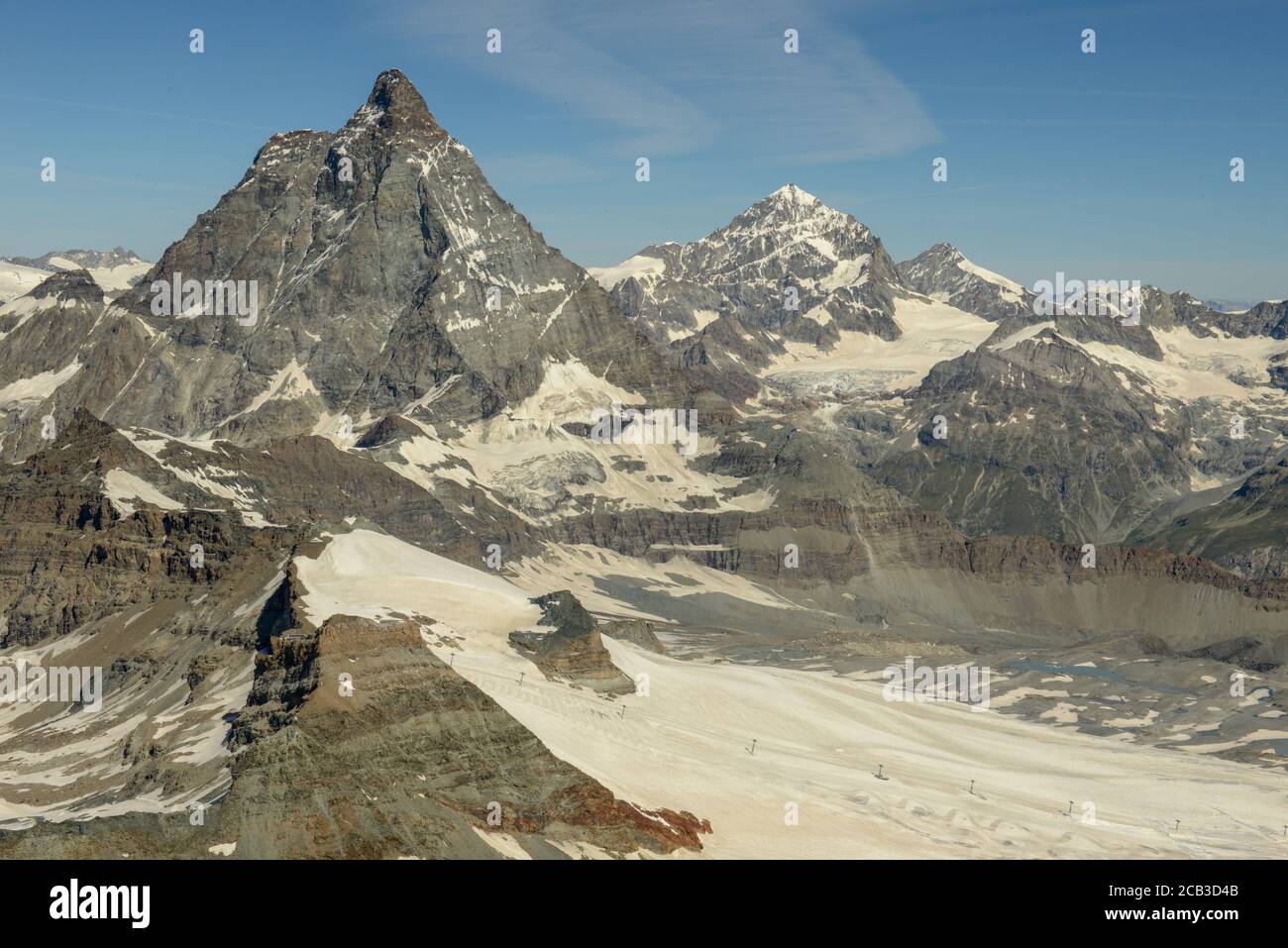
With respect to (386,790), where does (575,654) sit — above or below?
below

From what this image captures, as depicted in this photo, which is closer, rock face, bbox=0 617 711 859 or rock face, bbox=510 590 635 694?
rock face, bbox=0 617 711 859

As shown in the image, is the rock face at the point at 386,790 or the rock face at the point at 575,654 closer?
the rock face at the point at 386,790

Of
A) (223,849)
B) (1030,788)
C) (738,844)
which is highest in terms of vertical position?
(223,849)

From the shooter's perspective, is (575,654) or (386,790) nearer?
(386,790)

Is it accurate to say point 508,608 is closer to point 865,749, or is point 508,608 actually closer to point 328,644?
point 865,749
